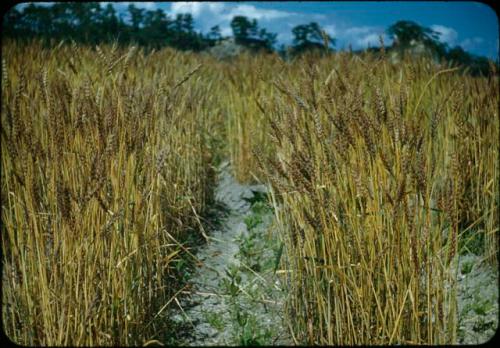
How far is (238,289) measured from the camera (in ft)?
8.35

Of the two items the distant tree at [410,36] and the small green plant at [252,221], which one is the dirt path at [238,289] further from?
the distant tree at [410,36]

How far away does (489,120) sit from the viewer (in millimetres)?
3129

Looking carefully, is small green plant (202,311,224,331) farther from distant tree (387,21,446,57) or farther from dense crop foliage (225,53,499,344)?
distant tree (387,21,446,57)

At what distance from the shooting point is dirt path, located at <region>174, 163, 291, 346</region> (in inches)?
85.4

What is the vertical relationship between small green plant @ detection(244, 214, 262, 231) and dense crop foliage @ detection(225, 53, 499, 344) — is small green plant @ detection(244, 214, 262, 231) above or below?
below

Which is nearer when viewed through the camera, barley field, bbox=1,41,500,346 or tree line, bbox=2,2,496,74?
barley field, bbox=1,41,500,346

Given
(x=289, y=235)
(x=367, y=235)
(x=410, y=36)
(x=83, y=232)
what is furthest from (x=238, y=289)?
(x=410, y=36)

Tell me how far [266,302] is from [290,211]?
1.85 feet

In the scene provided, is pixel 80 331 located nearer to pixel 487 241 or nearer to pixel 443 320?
pixel 443 320

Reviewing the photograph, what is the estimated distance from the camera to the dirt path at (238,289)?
2168 millimetres

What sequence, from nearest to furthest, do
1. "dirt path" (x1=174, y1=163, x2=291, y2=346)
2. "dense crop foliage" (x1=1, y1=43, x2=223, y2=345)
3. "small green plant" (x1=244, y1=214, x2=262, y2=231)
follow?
"dense crop foliage" (x1=1, y1=43, x2=223, y2=345)
"dirt path" (x1=174, y1=163, x2=291, y2=346)
"small green plant" (x1=244, y1=214, x2=262, y2=231)

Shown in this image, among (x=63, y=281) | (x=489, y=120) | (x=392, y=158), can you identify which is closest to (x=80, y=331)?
(x=63, y=281)

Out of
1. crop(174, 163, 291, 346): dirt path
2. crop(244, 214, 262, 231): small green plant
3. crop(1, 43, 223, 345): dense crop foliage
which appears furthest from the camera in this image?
crop(244, 214, 262, 231): small green plant

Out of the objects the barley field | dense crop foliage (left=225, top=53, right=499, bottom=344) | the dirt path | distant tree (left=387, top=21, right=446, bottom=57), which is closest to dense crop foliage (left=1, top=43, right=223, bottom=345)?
the barley field
